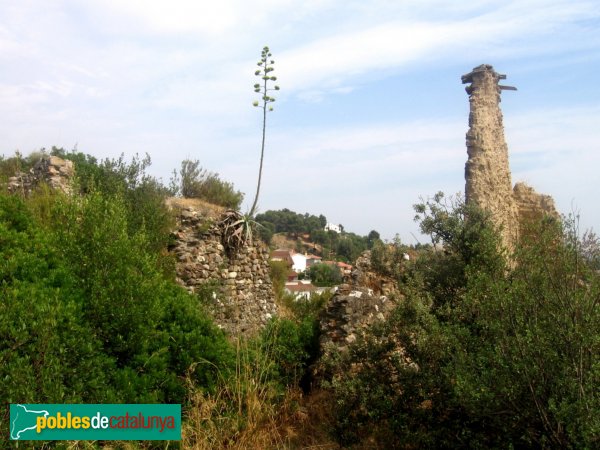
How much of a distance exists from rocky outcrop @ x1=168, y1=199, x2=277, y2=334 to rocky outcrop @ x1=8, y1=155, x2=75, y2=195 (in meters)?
2.26

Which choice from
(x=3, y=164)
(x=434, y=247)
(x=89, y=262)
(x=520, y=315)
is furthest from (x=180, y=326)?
(x=3, y=164)

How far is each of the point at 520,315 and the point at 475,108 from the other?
6990 millimetres

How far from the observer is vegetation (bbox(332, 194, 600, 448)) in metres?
4.28

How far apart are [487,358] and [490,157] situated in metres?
6.73

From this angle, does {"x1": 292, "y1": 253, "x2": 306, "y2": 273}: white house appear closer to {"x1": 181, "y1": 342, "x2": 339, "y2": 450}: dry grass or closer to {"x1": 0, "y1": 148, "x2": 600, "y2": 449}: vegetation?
{"x1": 0, "y1": 148, "x2": 600, "y2": 449}: vegetation

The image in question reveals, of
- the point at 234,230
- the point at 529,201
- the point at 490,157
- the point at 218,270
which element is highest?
the point at 490,157

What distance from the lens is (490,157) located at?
34.9 ft

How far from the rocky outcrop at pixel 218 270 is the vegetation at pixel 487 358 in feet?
17.7

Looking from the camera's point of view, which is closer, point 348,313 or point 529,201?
point 348,313

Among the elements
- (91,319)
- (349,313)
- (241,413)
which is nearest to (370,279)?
(349,313)

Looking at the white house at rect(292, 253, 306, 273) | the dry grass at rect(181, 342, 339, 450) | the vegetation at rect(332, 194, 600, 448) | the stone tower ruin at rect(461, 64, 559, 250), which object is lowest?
the dry grass at rect(181, 342, 339, 450)

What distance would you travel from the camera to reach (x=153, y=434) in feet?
17.5

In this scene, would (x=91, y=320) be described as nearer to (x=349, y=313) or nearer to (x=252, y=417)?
(x=252, y=417)

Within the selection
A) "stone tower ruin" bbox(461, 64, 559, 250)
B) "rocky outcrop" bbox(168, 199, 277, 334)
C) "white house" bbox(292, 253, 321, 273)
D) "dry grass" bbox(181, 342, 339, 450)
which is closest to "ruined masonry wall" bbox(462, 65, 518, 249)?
"stone tower ruin" bbox(461, 64, 559, 250)
